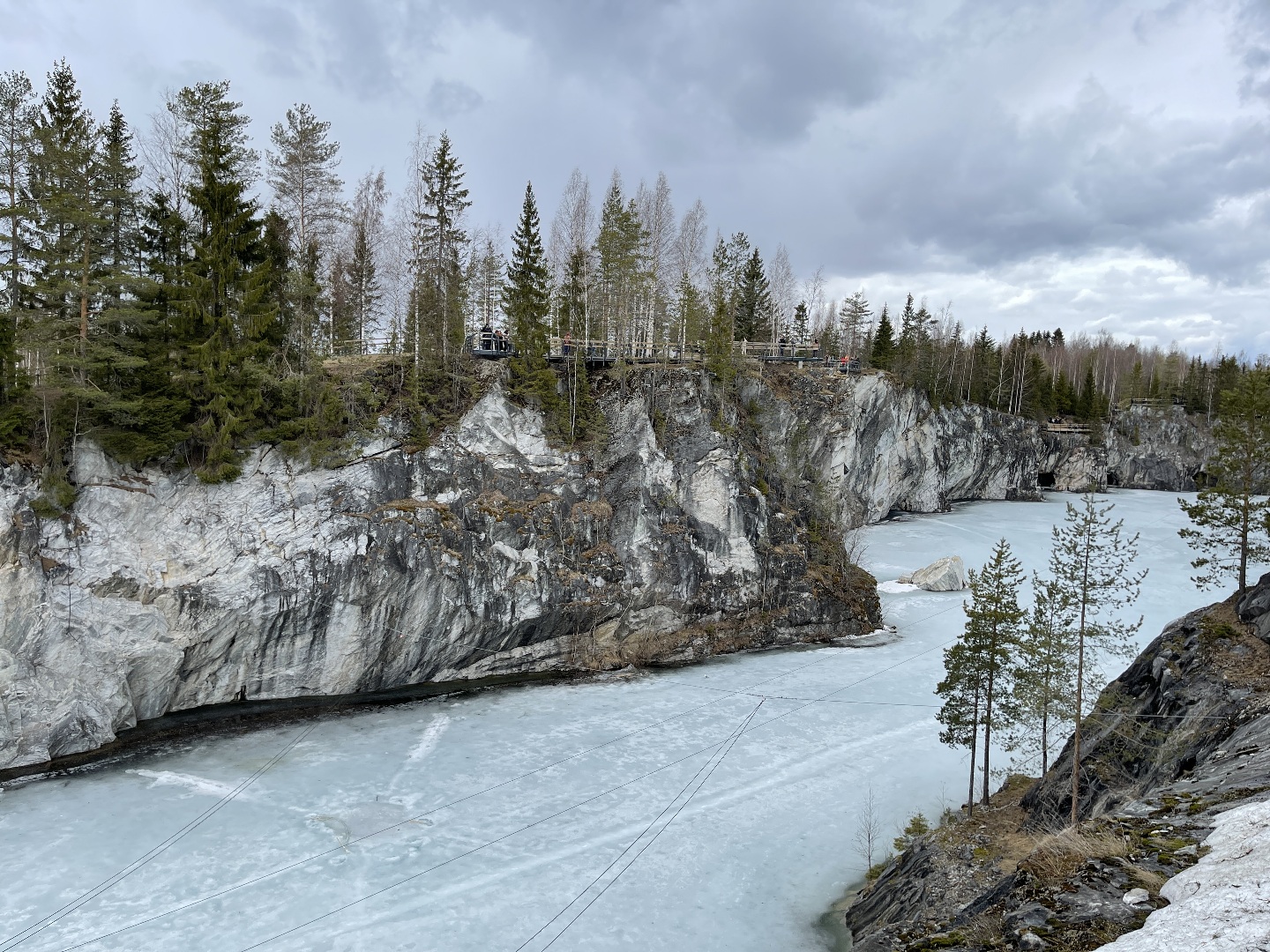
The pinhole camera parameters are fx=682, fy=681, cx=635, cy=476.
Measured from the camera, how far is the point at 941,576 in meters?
38.5

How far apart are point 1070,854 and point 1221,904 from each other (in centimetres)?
225

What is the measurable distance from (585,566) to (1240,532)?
20871 millimetres

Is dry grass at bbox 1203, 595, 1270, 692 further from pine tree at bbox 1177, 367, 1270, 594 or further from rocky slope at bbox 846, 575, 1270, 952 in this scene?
pine tree at bbox 1177, 367, 1270, 594

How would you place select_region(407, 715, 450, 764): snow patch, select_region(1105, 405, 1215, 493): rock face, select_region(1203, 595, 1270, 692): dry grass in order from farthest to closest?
select_region(1105, 405, 1215, 493): rock face < select_region(407, 715, 450, 764): snow patch < select_region(1203, 595, 1270, 692): dry grass

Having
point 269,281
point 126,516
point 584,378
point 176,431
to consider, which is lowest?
point 126,516

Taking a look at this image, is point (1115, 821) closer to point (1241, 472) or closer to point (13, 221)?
point (1241, 472)

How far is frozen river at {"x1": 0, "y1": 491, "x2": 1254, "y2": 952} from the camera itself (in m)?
14.0

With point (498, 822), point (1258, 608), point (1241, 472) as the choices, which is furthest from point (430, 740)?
point (1241, 472)

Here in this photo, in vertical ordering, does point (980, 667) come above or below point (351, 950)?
above

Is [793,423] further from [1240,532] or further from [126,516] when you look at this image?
[126,516]

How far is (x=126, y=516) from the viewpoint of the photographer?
71.3ft

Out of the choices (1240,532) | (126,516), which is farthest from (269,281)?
(1240,532)

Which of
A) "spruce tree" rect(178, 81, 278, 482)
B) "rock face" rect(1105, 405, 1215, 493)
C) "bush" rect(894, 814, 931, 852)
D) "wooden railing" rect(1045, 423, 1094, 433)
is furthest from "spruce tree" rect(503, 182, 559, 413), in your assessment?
"rock face" rect(1105, 405, 1215, 493)

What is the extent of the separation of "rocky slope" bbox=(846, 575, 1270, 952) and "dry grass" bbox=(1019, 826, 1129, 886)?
0.02 meters
